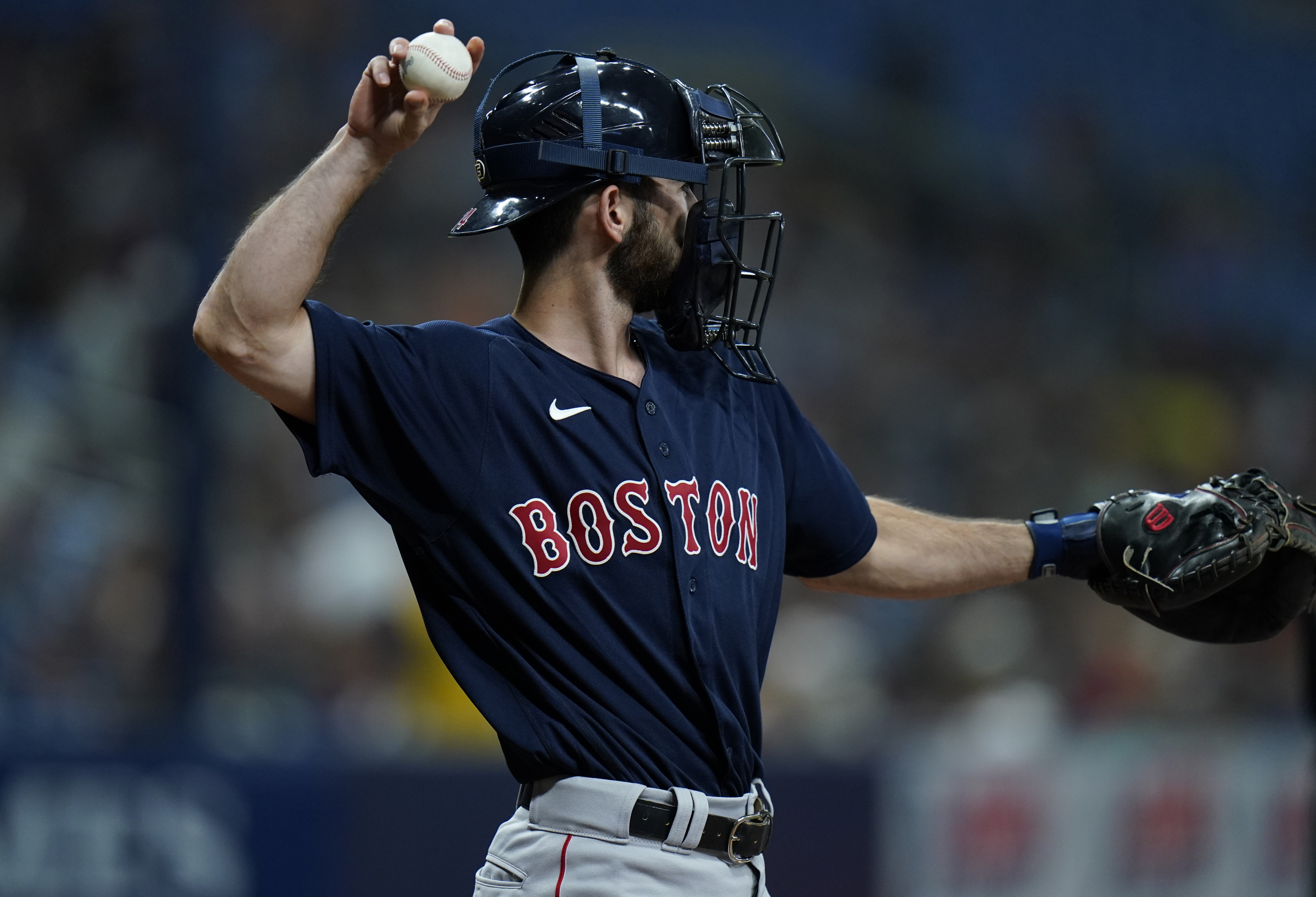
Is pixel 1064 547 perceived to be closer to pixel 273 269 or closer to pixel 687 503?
pixel 687 503

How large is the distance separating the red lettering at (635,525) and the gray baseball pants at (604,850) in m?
0.38

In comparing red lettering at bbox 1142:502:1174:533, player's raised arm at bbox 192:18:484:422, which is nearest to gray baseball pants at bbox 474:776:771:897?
player's raised arm at bbox 192:18:484:422

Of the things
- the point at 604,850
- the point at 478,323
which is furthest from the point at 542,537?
the point at 478,323

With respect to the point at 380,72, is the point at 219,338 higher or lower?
lower

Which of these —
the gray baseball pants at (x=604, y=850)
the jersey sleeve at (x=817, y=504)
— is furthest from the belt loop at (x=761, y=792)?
the jersey sleeve at (x=817, y=504)

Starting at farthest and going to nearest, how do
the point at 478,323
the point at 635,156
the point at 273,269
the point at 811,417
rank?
the point at 811,417 → the point at 478,323 → the point at 635,156 → the point at 273,269

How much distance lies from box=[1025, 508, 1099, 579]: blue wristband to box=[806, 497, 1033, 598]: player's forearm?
0.02 m

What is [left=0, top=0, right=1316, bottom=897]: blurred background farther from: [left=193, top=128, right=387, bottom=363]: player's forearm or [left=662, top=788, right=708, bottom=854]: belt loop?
[left=193, top=128, right=387, bottom=363]: player's forearm

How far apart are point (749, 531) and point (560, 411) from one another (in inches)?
15.9

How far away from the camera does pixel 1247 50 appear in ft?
36.6

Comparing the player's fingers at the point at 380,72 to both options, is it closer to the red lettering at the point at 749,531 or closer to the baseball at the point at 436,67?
the baseball at the point at 436,67

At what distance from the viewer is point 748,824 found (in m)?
2.42

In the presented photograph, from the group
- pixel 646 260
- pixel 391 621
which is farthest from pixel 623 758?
pixel 391 621

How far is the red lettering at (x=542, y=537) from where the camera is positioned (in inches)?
91.8
